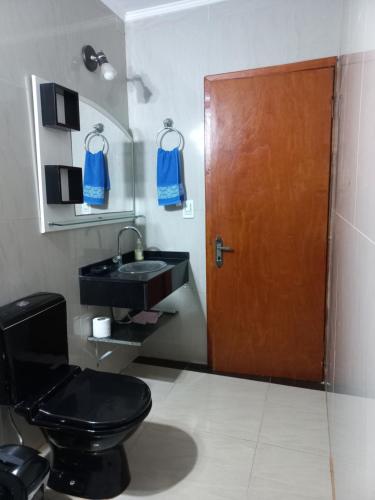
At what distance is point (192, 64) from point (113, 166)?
2.95 feet

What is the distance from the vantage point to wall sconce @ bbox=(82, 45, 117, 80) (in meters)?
2.04

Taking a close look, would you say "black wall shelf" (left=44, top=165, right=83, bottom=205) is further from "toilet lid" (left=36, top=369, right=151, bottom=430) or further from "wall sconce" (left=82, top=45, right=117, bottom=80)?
"toilet lid" (left=36, top=369, right=151, bottom=430)

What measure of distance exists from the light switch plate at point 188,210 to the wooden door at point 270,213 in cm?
13

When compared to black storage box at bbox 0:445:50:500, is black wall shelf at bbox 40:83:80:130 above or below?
above

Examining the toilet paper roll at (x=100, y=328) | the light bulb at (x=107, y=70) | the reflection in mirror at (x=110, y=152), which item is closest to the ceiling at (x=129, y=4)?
the light bulb at (x=107, y=70)

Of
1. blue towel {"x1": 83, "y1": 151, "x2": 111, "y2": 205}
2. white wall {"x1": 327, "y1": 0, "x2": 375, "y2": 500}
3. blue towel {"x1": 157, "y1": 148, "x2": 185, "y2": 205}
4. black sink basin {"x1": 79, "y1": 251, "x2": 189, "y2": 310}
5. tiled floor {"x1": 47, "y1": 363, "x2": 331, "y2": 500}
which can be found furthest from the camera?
blue towel {"x1": 157, "y1": 148, "x2": 185, "y2": 205}

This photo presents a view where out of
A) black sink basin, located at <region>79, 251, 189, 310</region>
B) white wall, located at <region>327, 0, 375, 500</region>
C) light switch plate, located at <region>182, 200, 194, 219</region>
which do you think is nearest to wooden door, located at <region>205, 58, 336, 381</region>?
light switch plate, located at <region>182, 200, 194, 219</region>

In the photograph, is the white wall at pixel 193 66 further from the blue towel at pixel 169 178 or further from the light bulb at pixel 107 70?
the light bulb at pixel 107 70

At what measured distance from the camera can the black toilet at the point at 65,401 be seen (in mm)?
1345

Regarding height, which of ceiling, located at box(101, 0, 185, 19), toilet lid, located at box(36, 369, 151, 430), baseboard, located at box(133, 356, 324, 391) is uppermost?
ceiling, located at box(101, 0, 185, 19)

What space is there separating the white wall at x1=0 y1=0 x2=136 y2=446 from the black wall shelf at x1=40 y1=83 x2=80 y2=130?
86 mm

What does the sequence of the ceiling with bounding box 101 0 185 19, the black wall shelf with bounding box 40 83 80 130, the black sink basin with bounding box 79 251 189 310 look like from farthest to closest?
the ceiling with bounding box 101 0 185 19 → the black sink basin with bounding box 79 251 189 310 → the black wall shelf with bounding box 40 83 80 130

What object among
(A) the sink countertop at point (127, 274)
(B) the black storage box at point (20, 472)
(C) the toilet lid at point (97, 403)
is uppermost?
(A) the sink countertop at point (127, 274)

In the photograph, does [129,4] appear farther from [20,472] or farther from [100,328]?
[20,472]
